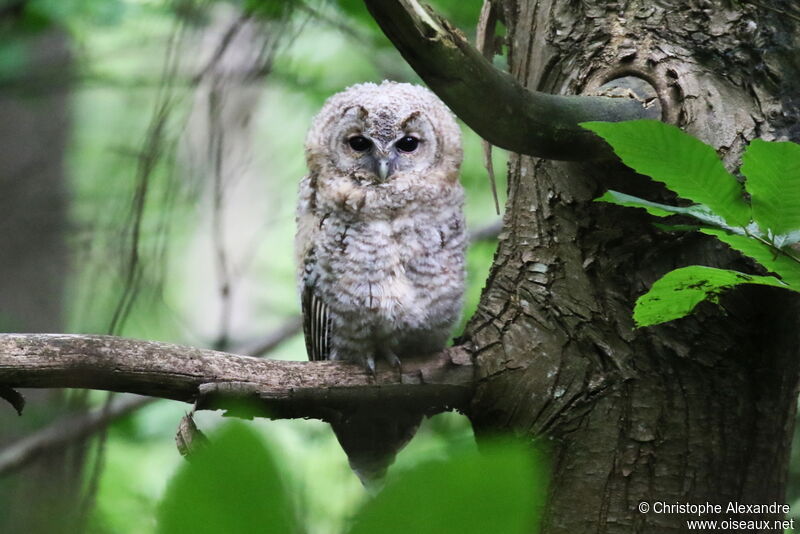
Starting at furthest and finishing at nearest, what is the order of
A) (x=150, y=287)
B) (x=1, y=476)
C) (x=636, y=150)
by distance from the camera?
(x=1, y=476) → (x=150, y=287) → (x=636, y=150)

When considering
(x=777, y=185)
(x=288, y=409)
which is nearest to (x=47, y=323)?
(x=288, y=409)

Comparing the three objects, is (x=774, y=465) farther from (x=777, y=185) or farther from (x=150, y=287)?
(x=150, y=287)

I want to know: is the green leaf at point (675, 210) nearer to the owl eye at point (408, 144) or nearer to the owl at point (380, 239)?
the owl at point (380, 239)

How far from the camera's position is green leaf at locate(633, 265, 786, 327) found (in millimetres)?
1177

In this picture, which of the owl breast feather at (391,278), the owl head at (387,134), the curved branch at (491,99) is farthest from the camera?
the owl head at (387,134)

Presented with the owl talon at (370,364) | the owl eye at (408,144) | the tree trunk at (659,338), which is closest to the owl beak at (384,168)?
the owl eye at (408,144)

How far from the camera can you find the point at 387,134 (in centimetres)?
266

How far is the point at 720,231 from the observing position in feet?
3.77

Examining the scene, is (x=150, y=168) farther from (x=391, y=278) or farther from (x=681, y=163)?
(x=391, y=278)

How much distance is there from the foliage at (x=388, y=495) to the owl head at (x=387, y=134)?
2.32 metres

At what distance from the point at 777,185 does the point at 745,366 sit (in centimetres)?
89

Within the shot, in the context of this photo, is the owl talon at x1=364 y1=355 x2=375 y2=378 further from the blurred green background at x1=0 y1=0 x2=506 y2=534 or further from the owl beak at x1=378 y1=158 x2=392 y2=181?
the owl beak at x1=378 y1=158 x2=392 y2=181

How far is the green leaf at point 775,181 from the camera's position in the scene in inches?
41.2

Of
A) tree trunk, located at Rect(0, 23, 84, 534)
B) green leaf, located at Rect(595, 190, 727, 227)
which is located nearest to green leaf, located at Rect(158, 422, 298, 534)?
green leaf, located at Rect(595, 190, 727, 227)
